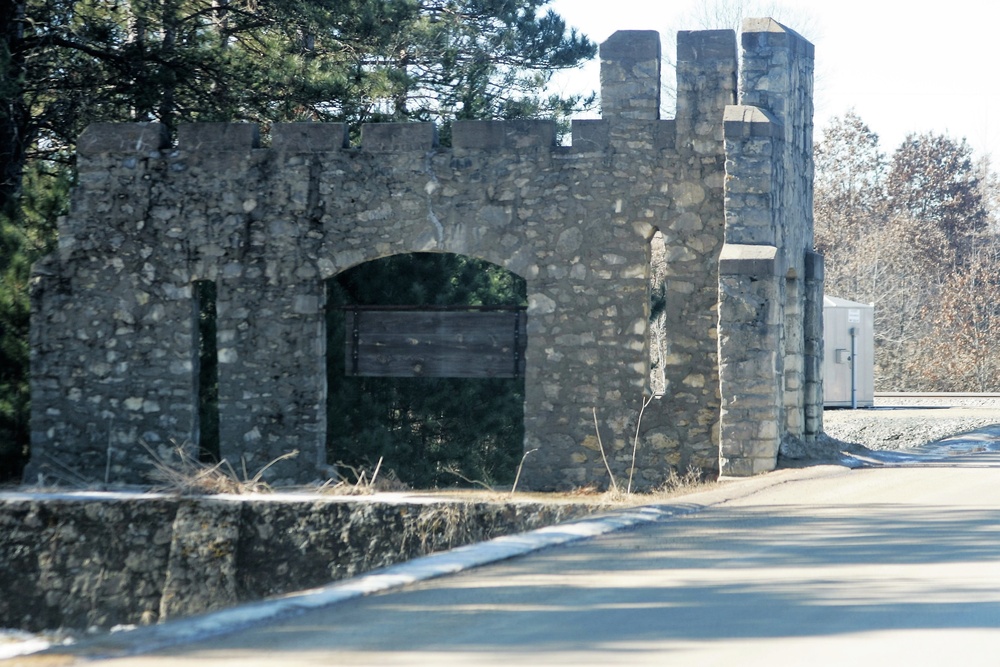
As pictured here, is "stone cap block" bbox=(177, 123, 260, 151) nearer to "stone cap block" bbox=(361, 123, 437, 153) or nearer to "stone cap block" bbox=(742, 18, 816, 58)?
"stone cap block" bbox=(361, 123, 437, 153)

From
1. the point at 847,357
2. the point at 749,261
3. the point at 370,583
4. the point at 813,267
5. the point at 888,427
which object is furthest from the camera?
the point at 847,357

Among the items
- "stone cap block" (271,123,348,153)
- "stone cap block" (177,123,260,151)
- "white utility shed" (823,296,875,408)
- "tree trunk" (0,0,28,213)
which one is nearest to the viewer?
"stone cap block" (271,123,348,153)

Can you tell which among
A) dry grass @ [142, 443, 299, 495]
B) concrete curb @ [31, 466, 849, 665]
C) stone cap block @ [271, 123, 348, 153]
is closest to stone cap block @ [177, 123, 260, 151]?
stone cap block @ [271, 123, 348, 153]

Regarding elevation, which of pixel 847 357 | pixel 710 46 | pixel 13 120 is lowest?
pixel 847 357

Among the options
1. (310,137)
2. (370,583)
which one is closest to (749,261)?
(310,137)

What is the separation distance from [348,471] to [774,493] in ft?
21.1

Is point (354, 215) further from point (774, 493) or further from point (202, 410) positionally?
point (774, 493)

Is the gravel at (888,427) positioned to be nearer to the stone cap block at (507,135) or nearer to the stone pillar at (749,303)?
the stone pillar at (749,303)

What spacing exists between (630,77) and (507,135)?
130 centimetres

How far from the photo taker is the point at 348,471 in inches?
603

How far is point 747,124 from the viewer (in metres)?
11.9

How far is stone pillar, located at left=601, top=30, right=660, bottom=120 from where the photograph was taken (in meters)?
12.2

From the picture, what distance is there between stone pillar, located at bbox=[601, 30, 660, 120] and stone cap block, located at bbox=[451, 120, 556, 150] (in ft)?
1.96

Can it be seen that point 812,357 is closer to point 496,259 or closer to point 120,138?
point 496,259
